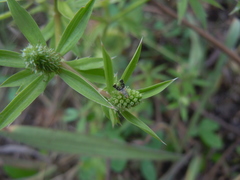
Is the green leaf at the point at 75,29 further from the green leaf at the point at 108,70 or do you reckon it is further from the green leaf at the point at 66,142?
the green leaf at the point at 66,142

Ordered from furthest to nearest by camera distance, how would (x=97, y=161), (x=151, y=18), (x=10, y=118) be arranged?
(x=151, y=18) → (x=97, y=161) → (x=10, y=118)

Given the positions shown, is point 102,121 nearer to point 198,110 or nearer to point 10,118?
point 198,110

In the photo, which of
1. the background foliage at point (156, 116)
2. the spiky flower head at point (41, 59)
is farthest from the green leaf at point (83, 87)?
the background foliage at point (156, 116)

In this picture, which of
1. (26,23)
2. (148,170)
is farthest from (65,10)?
(148,170)

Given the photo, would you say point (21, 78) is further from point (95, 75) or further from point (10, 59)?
point (95, 75)

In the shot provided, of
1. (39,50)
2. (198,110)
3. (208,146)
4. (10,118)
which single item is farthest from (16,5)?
(208,146)

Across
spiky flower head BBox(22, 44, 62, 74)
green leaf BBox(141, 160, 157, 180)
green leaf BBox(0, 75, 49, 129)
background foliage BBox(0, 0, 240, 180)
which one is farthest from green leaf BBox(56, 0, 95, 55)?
green leaf BBox(141, 160, 157, 180)

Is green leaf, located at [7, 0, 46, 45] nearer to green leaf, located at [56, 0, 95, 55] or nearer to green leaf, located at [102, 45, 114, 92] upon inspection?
green leaf, located at [56, 0, 95, 55]
